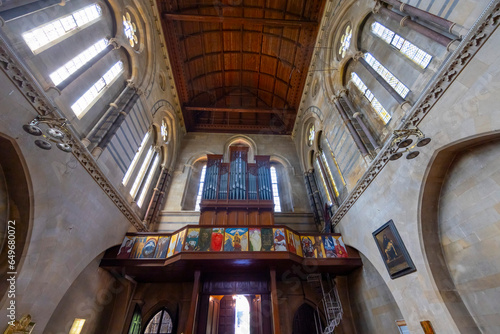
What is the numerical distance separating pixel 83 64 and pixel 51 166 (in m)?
3.54

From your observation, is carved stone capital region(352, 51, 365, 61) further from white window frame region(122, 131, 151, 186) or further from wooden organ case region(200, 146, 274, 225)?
white window frame region(122, 131, 151, 186)

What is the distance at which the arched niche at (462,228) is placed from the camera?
4.09 m

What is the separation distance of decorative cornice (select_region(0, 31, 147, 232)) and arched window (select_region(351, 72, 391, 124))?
8.65 metres

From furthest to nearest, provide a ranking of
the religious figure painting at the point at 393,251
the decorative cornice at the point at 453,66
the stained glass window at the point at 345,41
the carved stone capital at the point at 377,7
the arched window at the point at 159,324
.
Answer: the stained glass window at the point at 345,41, the arched window at the point at 159,324, the carved stone capital at the point at 377,7, the religious figure painting at the point at 393,251, the decorative cornice at the point at 453,66

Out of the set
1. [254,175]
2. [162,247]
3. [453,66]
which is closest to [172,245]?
[162,247]

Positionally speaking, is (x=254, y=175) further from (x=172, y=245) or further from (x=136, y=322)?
(x=136, y=322)

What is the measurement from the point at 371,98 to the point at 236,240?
23.1ft

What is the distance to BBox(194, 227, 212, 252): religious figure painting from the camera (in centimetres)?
737

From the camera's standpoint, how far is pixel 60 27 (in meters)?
5.86

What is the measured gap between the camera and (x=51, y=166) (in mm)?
5043

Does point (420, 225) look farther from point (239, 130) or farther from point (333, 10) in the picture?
point (239, 130)

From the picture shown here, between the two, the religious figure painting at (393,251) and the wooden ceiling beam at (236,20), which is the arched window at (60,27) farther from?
the religious figure painting at (393,251)

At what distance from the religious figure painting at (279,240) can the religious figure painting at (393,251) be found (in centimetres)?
291

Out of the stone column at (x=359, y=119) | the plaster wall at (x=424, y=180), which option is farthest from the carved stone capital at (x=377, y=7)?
the plaster wall at (x=424, y=180)
